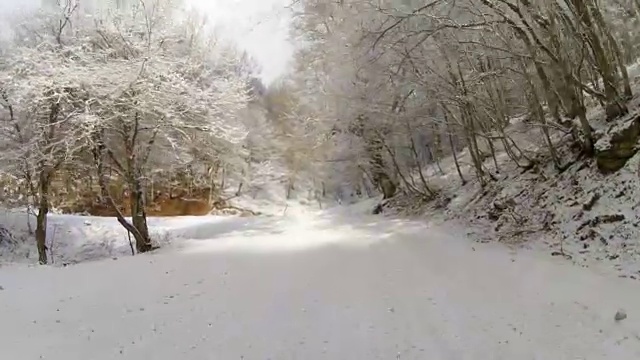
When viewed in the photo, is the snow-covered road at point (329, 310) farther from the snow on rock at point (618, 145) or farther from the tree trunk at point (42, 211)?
the tree trunk at point (42, 211)

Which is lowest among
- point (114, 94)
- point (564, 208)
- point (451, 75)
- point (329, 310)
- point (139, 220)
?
point (329, 310)

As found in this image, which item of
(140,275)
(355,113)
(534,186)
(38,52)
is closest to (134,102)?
(38,52)

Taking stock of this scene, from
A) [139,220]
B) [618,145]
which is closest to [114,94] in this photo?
[139,220]

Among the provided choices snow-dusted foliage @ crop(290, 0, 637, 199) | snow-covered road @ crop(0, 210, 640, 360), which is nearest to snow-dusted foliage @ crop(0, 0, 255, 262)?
snow-dusted foliage @ crop(290, 0, 637, 199)

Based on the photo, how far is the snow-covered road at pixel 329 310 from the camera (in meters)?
4.45

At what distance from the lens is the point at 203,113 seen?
1295cm

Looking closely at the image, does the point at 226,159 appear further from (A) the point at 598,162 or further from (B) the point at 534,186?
(A) the point at 598,162

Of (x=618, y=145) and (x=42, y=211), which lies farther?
(x=42, y=211)

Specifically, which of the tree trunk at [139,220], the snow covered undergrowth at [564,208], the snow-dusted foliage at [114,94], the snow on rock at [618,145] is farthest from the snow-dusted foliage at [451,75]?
the tree trunk at [139,220]

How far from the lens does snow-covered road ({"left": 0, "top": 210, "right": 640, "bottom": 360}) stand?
445 cm

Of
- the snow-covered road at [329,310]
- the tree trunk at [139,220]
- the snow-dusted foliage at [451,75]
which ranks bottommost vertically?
the snow-covered road at [329,310]

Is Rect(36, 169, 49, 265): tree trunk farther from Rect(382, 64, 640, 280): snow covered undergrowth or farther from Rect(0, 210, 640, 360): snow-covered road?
Rect(382, 64, 640, 280): snow covered undergrowth

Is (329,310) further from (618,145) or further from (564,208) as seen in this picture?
(618,145)

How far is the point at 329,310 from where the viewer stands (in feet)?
18.5
